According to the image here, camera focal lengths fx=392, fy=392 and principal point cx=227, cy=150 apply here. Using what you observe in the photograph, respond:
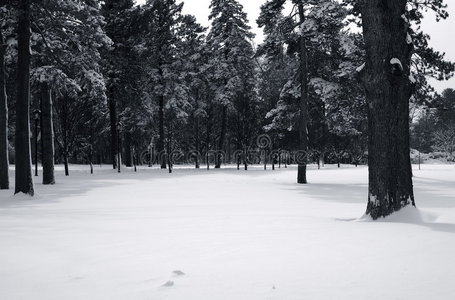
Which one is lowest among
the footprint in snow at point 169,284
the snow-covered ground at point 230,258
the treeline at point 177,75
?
the snow-covered ground at point 230,258

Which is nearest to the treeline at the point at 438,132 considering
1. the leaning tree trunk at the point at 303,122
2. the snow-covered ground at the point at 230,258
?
the leaning tree trunk at the point at 303,122

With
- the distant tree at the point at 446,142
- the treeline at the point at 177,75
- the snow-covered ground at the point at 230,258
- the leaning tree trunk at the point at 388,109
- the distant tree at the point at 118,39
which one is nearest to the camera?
the snow-covered ground at the point at 230,258

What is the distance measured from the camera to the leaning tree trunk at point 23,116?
13391mm

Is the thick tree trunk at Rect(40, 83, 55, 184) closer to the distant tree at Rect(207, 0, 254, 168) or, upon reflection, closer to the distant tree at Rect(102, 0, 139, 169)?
the distant tree at Rect(102, 0, 139, 169)

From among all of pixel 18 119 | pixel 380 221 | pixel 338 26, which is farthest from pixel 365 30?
pixel 338 26

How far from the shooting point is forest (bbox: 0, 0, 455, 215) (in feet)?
23.7

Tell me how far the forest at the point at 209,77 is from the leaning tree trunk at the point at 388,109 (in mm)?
25

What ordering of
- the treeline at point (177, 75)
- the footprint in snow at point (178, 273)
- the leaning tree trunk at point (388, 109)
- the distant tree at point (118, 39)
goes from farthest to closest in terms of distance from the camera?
the distant tree at point (118, 39) < the treeline at point (177, 75) < the leaning tree trunk at point (388, 109) < the footprint in snow at point (178, 273)

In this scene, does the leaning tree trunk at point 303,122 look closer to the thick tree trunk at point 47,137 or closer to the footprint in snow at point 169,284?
the thick tree trunk at point 47,137

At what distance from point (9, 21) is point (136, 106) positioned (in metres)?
16.1

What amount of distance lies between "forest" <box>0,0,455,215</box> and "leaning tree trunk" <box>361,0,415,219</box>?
25 millimetres

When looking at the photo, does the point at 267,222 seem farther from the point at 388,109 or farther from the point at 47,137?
the point at 47,137

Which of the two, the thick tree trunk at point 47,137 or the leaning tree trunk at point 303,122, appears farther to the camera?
the leaning tree trunk at point 303,122

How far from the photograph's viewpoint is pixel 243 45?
38281mm
